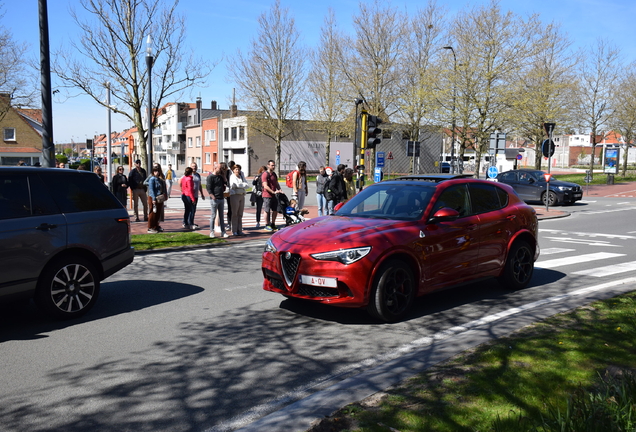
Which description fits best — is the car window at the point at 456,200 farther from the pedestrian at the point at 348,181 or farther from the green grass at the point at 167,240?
the pedestrian at the point at 348,181

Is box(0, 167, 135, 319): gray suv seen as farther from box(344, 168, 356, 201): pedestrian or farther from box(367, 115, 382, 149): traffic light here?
box(344, 168, 356, 201): pedestrian

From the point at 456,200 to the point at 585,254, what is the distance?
5.53 m

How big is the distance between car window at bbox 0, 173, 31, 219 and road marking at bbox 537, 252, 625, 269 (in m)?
8.14

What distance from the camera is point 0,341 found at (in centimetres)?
563

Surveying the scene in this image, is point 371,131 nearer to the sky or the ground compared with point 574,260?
nearer to the sky

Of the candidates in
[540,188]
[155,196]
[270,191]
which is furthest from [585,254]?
[540,188]

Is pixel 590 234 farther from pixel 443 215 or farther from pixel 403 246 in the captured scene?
pixel 403 246

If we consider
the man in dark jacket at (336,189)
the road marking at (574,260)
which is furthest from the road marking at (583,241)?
the man in dark jacket at (336,189)

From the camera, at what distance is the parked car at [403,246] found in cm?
602

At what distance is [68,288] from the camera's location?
638 centimetres

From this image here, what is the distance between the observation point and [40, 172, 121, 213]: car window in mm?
6508

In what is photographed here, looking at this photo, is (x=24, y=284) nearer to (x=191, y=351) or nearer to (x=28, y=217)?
(x=28, y=217)

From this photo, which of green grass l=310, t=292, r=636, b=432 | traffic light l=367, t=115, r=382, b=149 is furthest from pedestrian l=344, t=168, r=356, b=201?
green grass l=310, t=292, r=636, b=432

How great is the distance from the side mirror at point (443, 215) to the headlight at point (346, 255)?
111 cm
